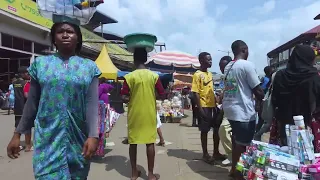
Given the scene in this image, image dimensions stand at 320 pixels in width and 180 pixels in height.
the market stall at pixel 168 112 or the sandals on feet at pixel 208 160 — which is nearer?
the sandals on feet at pixel 208 160

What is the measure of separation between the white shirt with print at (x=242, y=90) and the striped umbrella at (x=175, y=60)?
793 cm

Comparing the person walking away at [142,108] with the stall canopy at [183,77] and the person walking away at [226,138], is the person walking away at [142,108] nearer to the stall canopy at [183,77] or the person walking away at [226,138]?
the person walking away at [226,138]

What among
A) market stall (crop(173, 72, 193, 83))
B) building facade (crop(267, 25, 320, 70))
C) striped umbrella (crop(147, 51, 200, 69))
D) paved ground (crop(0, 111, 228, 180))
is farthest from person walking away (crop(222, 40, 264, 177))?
market stall (crop(173, 72, 193, 83))

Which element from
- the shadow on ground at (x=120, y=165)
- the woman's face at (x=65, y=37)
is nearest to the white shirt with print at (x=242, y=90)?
the shadow on ground at (x=120, y=165)

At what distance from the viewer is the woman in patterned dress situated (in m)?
2.22

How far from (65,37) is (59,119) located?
0.61m

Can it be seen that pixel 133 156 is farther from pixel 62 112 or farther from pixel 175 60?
pixel 175 60

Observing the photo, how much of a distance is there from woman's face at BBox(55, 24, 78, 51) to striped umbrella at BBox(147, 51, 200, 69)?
9468 mm

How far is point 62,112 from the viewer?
2.24 m

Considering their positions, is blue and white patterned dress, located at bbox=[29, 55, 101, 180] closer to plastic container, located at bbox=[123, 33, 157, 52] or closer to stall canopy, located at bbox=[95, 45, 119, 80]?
plastic container, located at bbox=[123, 33, 157, 52]

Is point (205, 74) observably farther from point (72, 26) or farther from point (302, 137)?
point (72, 26)

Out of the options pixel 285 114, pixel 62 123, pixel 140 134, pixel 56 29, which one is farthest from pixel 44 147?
pixel 285 114

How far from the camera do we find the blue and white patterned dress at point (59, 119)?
221 centimetres

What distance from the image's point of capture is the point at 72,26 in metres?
2.39
